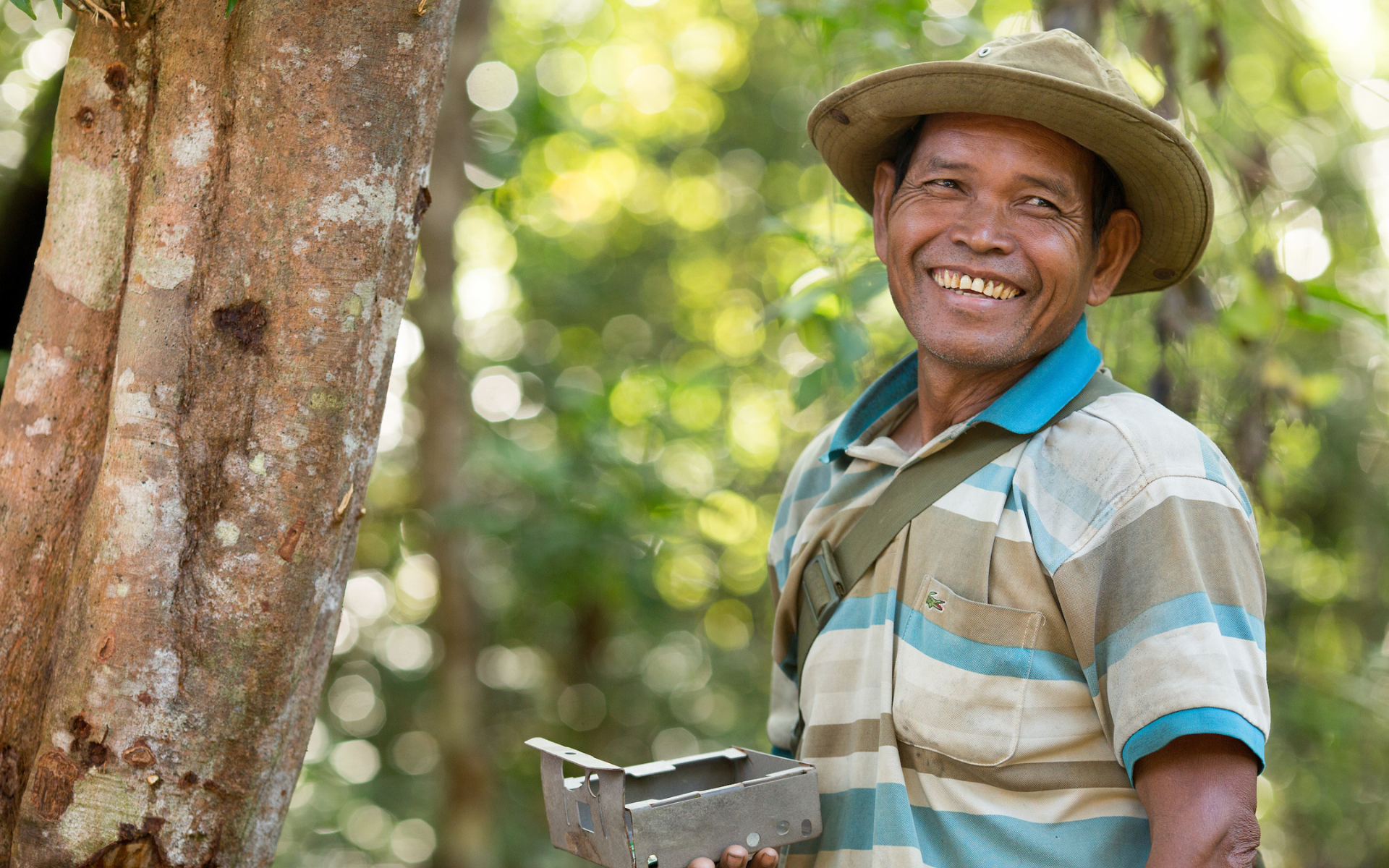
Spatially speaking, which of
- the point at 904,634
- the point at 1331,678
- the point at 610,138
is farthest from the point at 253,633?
the point at 610,138

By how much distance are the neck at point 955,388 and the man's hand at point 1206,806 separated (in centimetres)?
68

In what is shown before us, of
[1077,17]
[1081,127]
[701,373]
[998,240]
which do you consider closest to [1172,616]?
[998,240]

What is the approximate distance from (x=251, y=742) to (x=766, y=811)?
2.44 ft

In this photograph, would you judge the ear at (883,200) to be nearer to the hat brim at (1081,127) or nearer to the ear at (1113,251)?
the hat brim at (1081,127)

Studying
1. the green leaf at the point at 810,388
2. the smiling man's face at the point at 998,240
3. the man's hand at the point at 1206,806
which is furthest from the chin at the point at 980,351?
the green leaf at the point at 810,388

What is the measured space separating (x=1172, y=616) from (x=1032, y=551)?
0.22 meters

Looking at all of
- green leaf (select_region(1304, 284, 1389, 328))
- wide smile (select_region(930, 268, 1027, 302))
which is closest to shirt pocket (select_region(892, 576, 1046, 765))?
wide smile (select_region(930, 268, 1027, 302))

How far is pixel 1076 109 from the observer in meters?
1.75

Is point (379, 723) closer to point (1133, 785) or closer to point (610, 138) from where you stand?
point (610, 138)

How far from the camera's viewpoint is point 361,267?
152 centimetres

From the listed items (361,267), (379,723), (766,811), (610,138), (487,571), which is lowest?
(379,723)

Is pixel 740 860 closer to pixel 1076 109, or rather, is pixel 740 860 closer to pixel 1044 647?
pixel 1044 647

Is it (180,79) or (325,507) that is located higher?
(180,79)

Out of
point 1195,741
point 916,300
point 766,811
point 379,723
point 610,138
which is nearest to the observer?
point 1195,741
